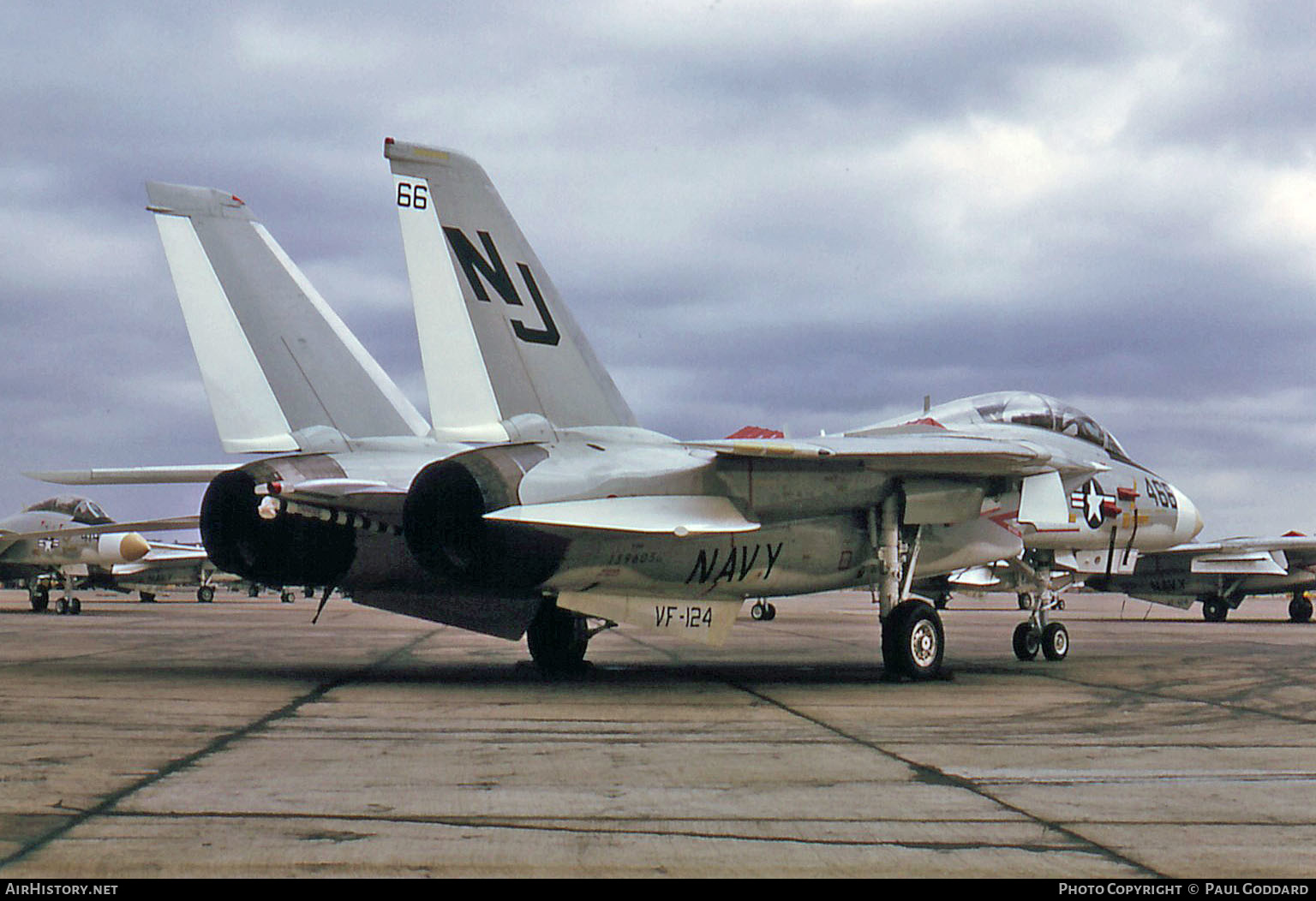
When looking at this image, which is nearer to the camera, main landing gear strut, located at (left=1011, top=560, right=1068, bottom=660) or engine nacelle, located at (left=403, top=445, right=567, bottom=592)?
engine nacelle, located at (left=403, top=445, right=567, bottom=592)

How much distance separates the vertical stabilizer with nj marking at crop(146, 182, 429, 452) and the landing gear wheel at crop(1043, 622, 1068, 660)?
26.1 feet

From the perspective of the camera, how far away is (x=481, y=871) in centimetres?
394

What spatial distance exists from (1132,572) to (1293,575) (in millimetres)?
3996

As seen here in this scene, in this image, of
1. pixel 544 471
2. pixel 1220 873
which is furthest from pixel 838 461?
pixel 1220 873

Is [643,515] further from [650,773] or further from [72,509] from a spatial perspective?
[72,509]

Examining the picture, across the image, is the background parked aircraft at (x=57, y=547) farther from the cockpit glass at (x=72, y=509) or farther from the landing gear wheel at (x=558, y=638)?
the landing gear wheel at (x=558, y=638)

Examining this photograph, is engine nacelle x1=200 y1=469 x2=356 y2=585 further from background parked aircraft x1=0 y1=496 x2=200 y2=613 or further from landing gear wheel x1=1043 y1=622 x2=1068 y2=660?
background parked aircraft x1=0 y1=496 x2=200 y2=613

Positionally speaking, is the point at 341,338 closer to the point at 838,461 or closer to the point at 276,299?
the point at 276,299

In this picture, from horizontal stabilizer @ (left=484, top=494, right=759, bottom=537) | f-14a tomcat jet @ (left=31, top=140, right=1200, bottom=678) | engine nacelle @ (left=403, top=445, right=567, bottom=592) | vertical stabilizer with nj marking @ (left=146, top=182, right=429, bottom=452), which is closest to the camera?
horizontal stabilizer @ (left=484, top=494, right=759, bottom=537)

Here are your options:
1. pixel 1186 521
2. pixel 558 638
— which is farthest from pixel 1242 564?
pixel 558 638

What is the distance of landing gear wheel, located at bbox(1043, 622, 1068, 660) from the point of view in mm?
14547

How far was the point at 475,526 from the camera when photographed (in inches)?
371

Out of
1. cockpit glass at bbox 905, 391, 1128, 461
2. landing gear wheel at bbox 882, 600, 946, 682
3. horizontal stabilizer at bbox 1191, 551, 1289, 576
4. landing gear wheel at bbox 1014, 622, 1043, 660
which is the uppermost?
cockpit glass at bbox 905, 391, 1128, 461

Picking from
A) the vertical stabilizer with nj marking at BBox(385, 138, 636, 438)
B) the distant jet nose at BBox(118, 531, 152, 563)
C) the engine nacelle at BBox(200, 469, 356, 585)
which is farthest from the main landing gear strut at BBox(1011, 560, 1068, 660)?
the distant jet nose at BBox(118, 531, 152, 563)
